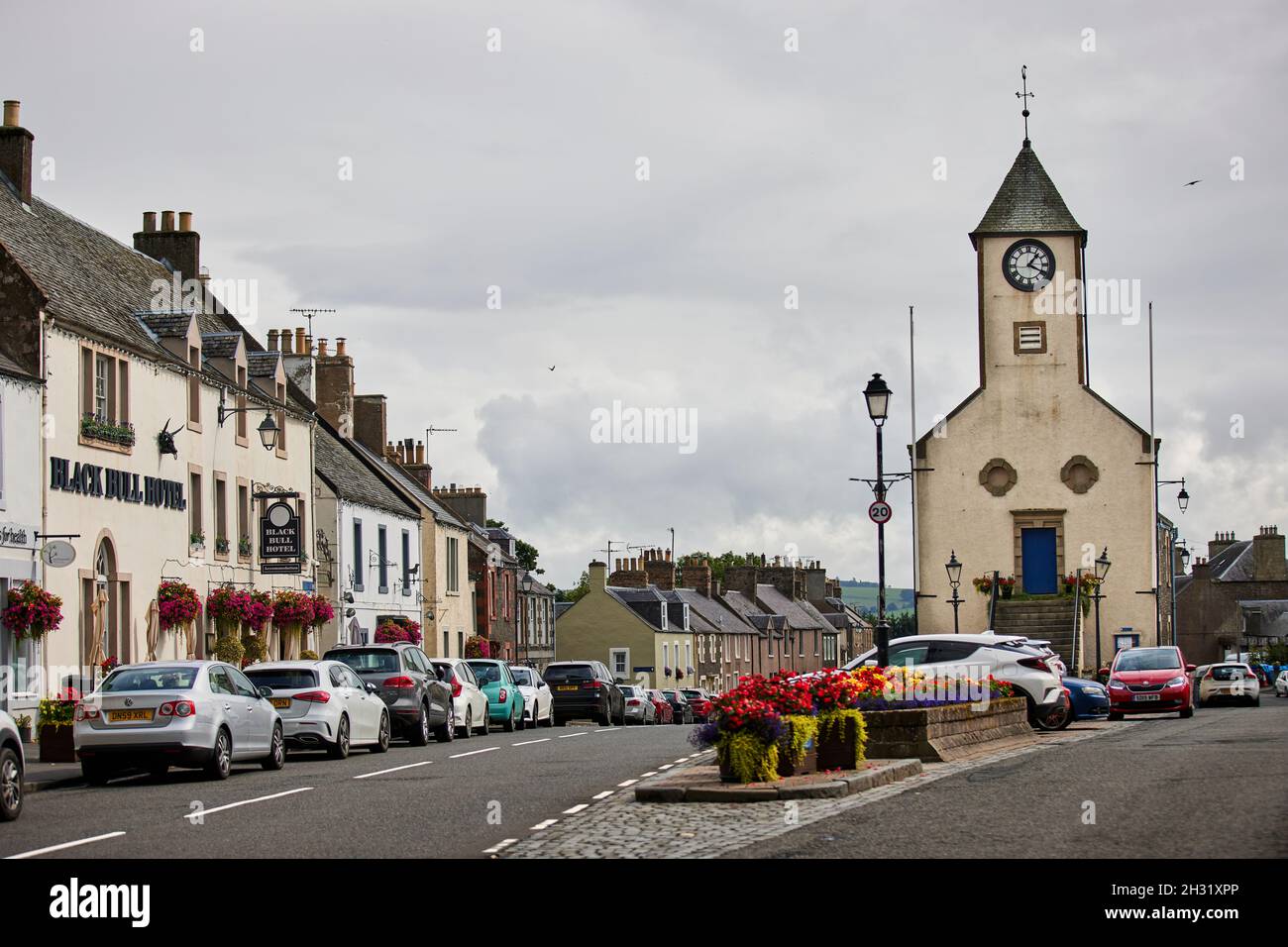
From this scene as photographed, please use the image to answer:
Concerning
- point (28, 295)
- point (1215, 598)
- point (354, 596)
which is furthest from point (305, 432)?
point (1215, 598)

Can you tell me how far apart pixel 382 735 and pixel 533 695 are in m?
12.2

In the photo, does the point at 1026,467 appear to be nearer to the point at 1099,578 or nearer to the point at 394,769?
the point at 1099,578

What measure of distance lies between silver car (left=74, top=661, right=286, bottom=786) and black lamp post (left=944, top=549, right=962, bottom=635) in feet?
108

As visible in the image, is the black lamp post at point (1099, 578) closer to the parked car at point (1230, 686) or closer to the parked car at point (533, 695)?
the parked car at point (1230, 686)

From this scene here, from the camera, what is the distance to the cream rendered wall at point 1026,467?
55562 mm

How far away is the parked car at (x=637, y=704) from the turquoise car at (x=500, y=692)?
388 inches

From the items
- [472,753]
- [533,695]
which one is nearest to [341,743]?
[472,753]

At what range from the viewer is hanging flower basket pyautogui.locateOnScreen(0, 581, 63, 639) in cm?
2698

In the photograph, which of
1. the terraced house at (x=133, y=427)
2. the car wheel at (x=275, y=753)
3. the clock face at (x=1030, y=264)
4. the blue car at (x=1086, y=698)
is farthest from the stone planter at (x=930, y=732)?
the clock face at (x=1030, y=264)

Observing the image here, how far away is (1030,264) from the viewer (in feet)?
189

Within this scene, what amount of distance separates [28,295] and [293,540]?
10338 millimetres

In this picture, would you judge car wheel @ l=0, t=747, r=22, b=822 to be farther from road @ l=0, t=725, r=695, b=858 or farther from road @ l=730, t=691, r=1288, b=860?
road @ l=730, t=691, r=1288, b=860

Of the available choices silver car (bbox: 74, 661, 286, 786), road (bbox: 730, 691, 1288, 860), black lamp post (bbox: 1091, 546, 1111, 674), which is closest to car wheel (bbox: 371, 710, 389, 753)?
silver car (bbox: 74, 661, 286, 786)
